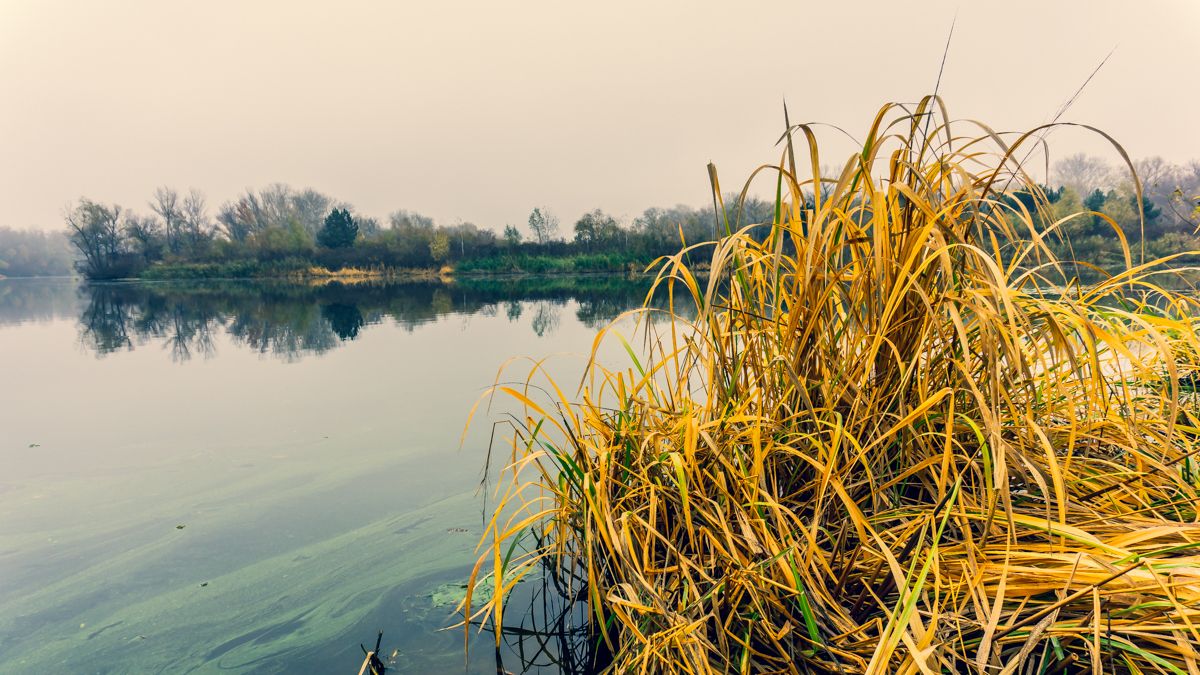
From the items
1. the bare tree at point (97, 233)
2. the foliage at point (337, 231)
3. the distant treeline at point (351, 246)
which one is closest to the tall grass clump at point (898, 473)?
the distant treeline at point (351, 246)

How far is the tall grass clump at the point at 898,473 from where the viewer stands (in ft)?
2.58

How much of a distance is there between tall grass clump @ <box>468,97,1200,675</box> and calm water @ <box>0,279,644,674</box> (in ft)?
2.35

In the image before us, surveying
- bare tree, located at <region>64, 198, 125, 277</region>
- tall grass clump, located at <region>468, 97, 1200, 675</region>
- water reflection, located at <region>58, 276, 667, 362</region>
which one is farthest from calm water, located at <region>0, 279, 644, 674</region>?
bare tree, located at <region>64, 198, 125, 277</region>

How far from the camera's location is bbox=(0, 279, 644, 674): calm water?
1593 millimetres

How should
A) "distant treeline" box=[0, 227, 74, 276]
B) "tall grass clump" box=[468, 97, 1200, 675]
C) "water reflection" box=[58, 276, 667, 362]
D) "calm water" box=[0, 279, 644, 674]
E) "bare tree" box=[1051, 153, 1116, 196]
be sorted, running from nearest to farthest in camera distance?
1. "tall grass clump" box=[468, 97, 1200, 675]
2. "calm water" box=[0, 279, 644, 674]
3. "water reflection" box=[58, 276, 667, 362]
4. "bare tree" box=[1051, 153, 1116, 196]
5. "distant treeline" box=[0, 227, 74, 276]

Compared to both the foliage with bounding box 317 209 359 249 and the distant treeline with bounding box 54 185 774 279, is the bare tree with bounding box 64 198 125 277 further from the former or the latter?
the foliage with bounding box 317 209 359 249

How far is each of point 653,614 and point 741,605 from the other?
191 mm

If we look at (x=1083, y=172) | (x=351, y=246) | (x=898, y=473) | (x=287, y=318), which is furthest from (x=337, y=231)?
(x=1083, y=172)

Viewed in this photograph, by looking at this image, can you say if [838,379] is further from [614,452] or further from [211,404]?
[211,404]

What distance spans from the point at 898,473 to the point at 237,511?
9.33 feet

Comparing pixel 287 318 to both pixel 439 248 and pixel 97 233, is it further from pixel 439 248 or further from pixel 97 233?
pixel 97 233

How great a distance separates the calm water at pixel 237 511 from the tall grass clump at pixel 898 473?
716mm

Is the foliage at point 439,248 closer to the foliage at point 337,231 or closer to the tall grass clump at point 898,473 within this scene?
the foliage at point 337,231

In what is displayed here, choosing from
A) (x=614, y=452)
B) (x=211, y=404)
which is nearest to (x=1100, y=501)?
(x=614, y=452)
